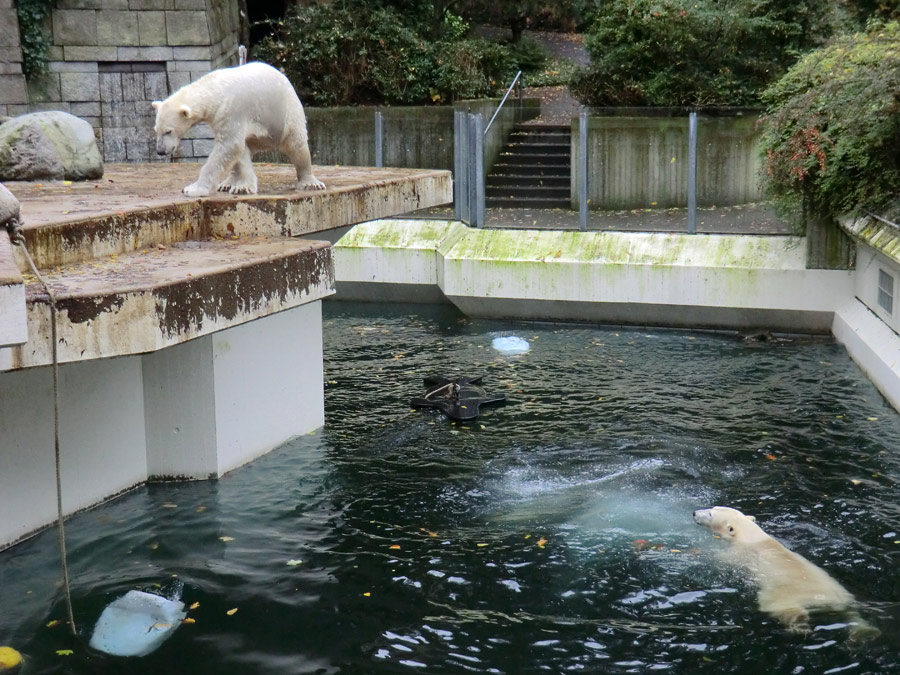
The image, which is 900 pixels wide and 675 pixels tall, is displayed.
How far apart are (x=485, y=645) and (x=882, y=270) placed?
7.46 meters

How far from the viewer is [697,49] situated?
16.9m

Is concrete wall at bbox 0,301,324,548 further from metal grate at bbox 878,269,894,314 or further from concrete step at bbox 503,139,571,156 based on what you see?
concrete step at bbox 503,139,571,156

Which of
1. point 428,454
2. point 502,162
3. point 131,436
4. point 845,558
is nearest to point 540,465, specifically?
point 428,454

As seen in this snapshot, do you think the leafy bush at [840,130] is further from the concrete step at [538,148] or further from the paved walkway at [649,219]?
the concrete step at [538,148]

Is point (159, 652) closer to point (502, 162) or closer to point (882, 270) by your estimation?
point (882, 270)

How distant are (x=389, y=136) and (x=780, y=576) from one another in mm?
12506

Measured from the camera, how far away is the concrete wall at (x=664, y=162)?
14.7 meters

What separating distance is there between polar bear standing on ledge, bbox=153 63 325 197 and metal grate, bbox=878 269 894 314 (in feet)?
18.8

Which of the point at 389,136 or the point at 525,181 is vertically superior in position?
the point at 389,136

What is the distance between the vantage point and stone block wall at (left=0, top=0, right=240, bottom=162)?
17312 millimetres

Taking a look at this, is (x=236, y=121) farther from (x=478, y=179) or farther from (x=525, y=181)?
(x=525, y=181)

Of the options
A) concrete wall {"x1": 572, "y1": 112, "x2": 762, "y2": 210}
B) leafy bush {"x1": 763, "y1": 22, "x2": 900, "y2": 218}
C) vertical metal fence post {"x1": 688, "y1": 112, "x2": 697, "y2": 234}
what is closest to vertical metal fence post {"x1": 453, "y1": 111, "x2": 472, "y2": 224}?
concrete wall {"x1": 572, "y1": 112, "x2": 762, "y2": 210}

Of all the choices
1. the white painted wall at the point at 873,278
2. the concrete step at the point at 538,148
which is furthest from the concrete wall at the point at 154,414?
the concrete step at the point at 538,148

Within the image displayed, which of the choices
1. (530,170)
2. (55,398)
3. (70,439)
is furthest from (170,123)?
(530,170)
